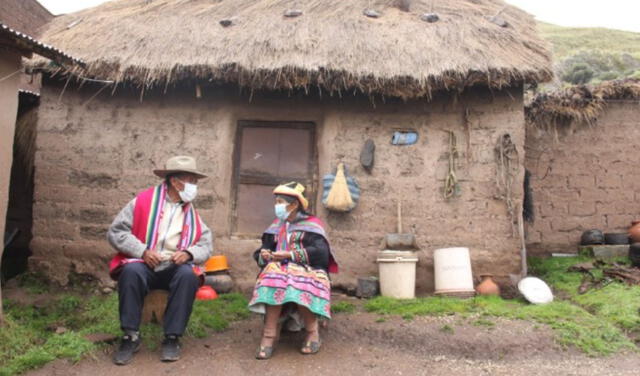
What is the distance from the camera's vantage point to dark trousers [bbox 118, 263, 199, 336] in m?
3.75

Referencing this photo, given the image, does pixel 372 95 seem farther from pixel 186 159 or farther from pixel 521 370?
pixel 521 370

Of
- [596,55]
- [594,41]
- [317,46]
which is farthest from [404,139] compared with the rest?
[594,41]

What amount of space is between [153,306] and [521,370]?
8.85ft

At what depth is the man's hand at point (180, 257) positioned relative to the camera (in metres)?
3.96

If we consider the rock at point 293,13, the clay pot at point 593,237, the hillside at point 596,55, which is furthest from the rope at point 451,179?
the hillside at point 596,55

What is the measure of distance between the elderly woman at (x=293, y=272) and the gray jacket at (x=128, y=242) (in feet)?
1.40

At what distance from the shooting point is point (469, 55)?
5797 mm

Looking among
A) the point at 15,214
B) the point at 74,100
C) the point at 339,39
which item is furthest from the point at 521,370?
the point at 15,214

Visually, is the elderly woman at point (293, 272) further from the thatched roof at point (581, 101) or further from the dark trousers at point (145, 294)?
the thatched roof at point (581, 101)

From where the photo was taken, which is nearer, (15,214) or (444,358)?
(444,358)

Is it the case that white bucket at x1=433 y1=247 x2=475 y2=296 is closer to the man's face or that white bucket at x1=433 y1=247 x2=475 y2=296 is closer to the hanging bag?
the hanging bag

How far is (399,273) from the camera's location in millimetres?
5387

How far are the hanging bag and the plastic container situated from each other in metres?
1.22

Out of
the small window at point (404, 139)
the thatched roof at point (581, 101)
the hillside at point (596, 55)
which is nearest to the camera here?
the small window at point (404, 139)
